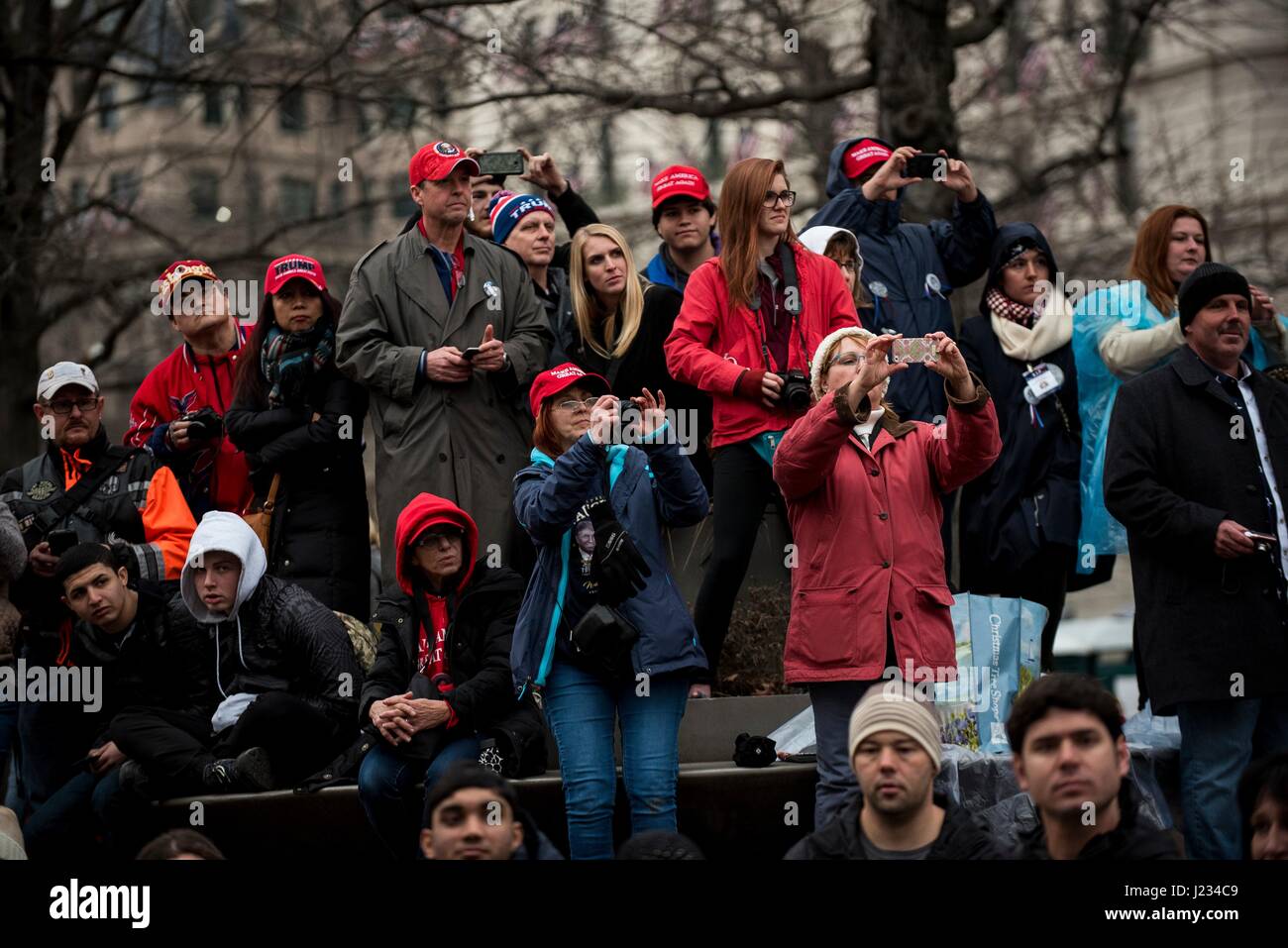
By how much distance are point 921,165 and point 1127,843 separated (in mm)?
4445

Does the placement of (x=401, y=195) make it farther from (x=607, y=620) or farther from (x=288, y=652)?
(x=607, y=620)

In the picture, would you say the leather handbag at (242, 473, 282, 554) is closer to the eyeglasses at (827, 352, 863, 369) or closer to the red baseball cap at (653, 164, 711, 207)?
the red baseball cap at (653, 164, 711, 207)

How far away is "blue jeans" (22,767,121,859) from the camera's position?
343 inches

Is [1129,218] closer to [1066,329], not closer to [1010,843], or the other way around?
[1066,329]

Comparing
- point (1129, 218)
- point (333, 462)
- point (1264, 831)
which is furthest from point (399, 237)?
point (1129, 218)

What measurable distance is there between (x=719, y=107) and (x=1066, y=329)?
6133 millimetres

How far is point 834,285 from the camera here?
9000mm

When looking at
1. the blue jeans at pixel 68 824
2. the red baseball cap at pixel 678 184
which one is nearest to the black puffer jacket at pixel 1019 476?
the red baseball cap at pixel 678 184

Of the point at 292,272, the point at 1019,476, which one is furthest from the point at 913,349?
the point at 292,272

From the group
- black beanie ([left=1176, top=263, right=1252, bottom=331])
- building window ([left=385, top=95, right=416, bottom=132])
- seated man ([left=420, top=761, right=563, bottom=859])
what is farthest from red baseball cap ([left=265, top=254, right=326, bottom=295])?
building window ([left=385, top=95, right=416, bottom=132])

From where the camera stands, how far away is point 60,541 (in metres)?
9.38

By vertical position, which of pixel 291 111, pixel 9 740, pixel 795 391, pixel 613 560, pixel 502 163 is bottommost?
pixel 9 740

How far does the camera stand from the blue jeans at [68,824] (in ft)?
28.6

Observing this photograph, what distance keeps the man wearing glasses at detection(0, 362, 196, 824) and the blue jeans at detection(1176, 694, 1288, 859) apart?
4634mm
